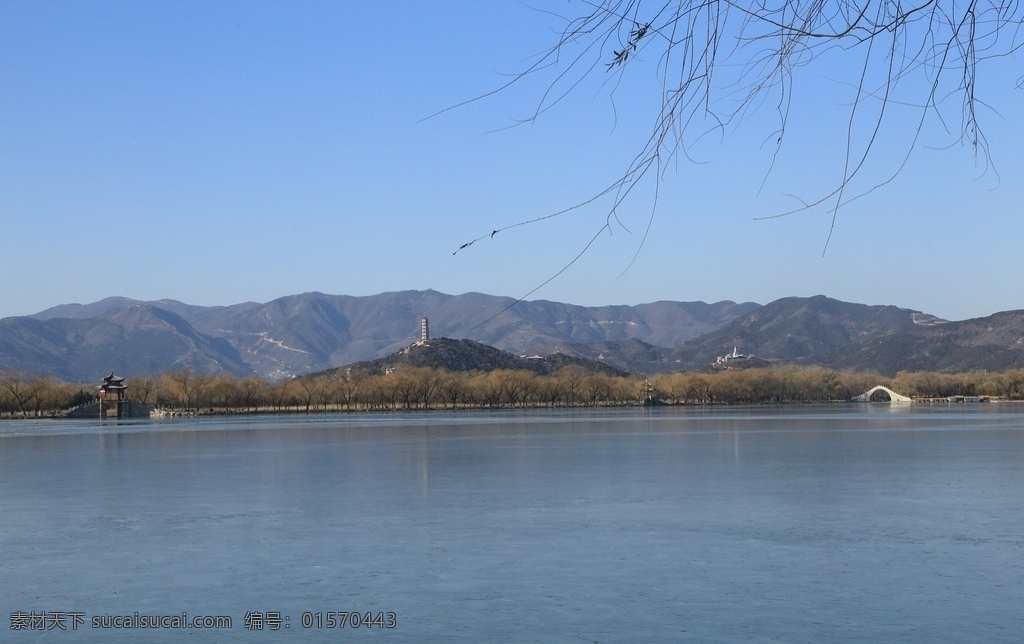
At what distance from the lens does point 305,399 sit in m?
171

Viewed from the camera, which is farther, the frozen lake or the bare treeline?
the bare treeline

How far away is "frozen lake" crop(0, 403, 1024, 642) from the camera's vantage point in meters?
13.5

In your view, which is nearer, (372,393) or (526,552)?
(526,552)

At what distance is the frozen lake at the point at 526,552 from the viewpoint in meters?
13.5

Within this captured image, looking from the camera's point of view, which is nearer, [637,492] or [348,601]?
[348,601]

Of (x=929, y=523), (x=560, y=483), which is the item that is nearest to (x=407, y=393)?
(x=560, y=483)

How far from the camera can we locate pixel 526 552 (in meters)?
18.7

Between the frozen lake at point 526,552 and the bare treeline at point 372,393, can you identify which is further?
the bare treeline at point 372,393

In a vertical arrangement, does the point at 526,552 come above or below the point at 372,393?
below

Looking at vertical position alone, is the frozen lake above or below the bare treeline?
Answer: below

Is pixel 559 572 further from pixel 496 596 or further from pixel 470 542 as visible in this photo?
pixel 470 542

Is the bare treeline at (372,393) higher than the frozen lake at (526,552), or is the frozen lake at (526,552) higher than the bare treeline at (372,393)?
the bare treeline at (372,393)

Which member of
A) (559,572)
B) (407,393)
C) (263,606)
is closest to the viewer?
(263,606)

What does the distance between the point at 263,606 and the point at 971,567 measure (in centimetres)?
1079
